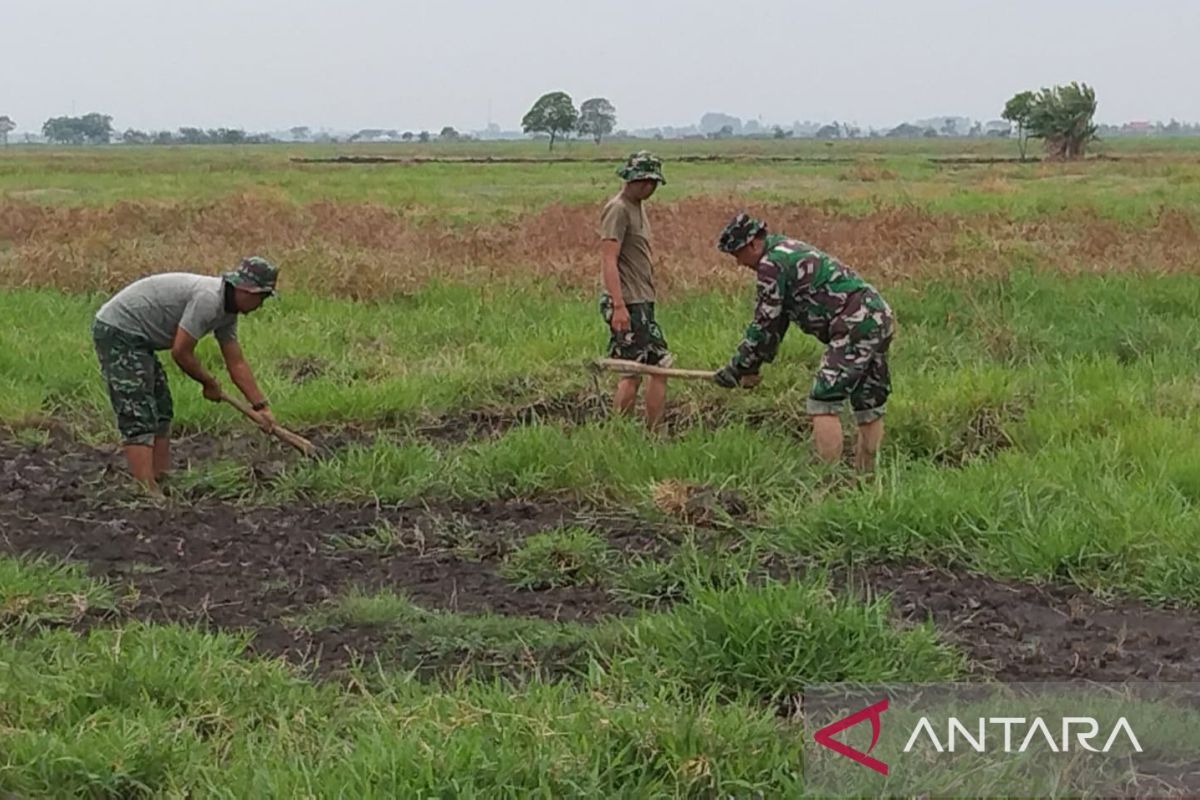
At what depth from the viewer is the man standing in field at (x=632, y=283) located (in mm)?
6340

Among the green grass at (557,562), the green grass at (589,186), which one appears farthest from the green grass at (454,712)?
the green grass at (589,186)

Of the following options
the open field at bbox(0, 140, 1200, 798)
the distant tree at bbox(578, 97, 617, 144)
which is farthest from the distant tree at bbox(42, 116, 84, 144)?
the open field at bbox(0, 140, 1200, 798)

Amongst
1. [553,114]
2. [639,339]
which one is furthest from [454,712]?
[553,114]

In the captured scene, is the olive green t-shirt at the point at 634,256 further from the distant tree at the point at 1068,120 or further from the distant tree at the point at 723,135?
the distant tree at the point at 723,135

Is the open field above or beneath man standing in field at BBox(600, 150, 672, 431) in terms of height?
beneath

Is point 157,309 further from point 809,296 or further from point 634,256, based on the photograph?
point 809,296

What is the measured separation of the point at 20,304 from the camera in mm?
9969

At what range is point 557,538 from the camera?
490cm

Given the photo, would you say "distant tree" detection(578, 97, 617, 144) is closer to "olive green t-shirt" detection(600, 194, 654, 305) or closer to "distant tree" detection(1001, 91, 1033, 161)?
"distant tree" detection(1001, 91, 1033, 161)

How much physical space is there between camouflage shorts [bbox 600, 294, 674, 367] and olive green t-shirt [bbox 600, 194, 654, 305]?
6 cm

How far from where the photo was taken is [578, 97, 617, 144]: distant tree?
11626cm

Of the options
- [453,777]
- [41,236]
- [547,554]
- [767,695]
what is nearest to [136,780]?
[453,777]

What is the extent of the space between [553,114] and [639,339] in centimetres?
9681

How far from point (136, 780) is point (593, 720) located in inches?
44.4
